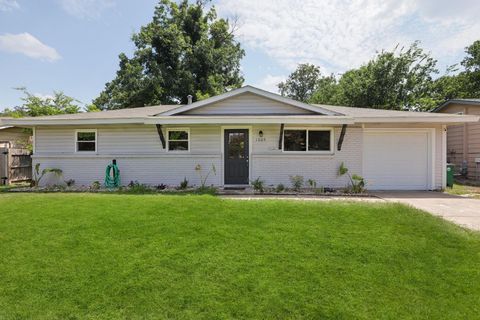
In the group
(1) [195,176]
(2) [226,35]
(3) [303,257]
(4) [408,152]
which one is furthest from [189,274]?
(2) [226,35]

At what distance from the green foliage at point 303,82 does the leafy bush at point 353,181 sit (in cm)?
3820

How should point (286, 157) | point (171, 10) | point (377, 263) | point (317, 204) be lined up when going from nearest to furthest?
point (377, 263)
point (317, 204)
point (286, 157)
point (171, 10)

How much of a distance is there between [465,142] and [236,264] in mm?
15671

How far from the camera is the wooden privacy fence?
40.9 feet

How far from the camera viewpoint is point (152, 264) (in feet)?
13.1

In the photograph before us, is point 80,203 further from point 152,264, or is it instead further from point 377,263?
point 377,263

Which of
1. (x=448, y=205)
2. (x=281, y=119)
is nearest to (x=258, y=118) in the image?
(x=281, y=119)

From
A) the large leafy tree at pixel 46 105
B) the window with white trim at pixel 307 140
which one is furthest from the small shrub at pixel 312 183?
the large leafy tree at pixel 46 105

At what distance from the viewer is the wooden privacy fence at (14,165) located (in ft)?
40.9

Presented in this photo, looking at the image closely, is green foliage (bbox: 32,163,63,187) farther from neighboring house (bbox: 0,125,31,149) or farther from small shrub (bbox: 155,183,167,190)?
neighboring house (bbox: 0,125,31,149)

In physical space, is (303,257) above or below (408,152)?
below

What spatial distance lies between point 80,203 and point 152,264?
3689 millimetres

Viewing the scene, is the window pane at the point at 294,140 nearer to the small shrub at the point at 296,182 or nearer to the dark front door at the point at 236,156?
the small shrub at the point at 296,182

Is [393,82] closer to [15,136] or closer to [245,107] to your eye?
[245,107]
